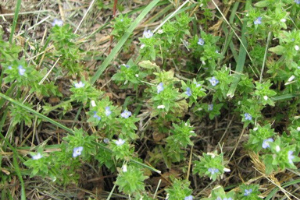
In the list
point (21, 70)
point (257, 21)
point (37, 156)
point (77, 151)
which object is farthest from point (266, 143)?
point (21, 70)

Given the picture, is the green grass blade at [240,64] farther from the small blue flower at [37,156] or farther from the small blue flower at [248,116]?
the small blue flower at [37,156]

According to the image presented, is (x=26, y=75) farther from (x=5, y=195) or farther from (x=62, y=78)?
(x=5, y=195)

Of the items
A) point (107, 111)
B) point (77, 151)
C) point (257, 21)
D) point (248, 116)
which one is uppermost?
point (257, 21)

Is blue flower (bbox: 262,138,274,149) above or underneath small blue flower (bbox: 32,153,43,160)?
above

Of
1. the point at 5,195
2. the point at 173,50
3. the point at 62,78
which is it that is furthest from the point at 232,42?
the point at 5,195

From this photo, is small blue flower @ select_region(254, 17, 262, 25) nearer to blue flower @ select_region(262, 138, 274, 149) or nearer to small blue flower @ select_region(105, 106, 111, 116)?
blue flower @ select_region(262, 138, 274, 149)

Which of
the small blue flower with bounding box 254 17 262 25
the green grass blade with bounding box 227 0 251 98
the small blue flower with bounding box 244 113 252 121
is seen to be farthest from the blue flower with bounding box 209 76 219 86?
the small blue flower with bounding box 254 17 262 25

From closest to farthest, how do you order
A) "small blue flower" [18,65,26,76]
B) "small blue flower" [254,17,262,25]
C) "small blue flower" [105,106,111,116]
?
"small blue flower" [105,106,111,116], "small blue flower" [18,65,26,76], "small blue flower" [254,17,262,25]

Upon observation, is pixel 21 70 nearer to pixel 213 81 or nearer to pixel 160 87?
pixel 160 87

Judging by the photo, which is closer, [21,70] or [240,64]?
[21,70]

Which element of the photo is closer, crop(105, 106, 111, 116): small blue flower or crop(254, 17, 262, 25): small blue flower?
crop(105, 106, 111, 116): small blue flower

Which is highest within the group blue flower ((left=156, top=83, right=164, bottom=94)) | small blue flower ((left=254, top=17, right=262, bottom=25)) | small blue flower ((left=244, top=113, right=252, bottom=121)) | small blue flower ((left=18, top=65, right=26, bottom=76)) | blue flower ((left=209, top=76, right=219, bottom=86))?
small blue flower ((left=254, top=17, right=262, bottom=25))

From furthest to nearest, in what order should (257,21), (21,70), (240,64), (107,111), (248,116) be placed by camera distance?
(240,64)
(257,21)
(248,116)
(21,70)
(107,111)
